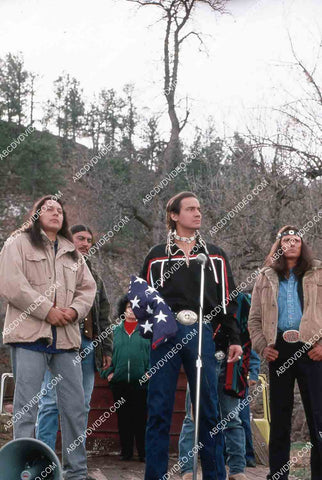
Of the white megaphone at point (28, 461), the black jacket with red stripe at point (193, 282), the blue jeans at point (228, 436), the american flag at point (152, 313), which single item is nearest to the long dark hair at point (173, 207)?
the black jacket with red stripe at point (193, 282)

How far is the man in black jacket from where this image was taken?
A: 196 inches

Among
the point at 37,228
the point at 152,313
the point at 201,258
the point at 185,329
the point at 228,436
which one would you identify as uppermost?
the point at 37,228

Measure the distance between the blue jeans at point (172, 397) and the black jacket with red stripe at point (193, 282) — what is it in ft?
0.75

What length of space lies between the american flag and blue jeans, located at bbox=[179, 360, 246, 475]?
1.44 meters

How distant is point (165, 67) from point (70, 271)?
56.2 ft

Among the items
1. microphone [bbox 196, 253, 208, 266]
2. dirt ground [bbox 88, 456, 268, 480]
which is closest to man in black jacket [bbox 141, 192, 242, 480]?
microphone [bbox 196, 253, 208, 266]

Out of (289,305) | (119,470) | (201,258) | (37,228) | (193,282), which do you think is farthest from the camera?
(119,470)

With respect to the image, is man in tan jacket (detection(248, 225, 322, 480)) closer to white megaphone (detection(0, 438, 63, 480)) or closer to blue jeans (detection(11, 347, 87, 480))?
blue jeans (detection(11, 347, 87, 480))

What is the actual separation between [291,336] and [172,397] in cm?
129

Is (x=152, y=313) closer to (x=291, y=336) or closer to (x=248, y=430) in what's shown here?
(x=291, y=336)

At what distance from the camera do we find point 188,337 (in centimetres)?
505

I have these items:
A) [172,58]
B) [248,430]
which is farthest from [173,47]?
[248,430]

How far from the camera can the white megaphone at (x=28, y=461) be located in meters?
4.56

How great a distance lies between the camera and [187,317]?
5090 millimetres
